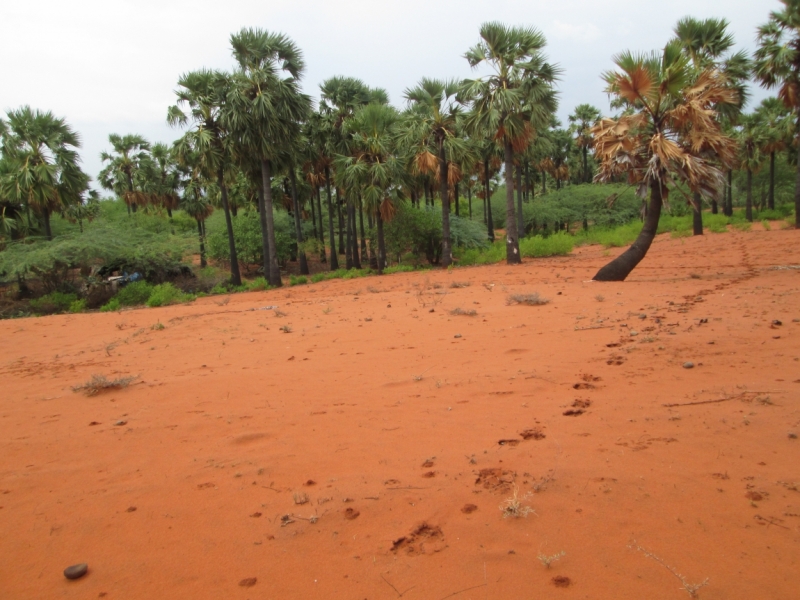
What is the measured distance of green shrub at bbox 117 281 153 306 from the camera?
840 inches

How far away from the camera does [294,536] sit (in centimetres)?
309

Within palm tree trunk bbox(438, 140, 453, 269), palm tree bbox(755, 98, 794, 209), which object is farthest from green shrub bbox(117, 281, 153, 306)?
palm tree bbox(755, 98, 794, 209)

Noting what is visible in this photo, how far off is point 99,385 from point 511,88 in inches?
773

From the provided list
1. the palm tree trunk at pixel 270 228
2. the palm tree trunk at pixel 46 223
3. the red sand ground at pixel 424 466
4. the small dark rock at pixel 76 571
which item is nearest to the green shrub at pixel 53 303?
the palm tree trunk at pixel 46 223

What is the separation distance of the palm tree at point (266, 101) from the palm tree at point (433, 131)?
5183mm

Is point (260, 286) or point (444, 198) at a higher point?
point (444, 198)

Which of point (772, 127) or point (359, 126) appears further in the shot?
point (772, 127)

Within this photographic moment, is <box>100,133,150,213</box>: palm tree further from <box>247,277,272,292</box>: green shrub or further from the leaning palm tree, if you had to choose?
the leaning palm tree

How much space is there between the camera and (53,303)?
21969 mm

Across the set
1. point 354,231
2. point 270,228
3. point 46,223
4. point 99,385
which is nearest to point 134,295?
point 270,228

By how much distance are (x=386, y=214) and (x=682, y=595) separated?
75.8ft

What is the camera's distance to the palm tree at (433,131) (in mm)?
23703

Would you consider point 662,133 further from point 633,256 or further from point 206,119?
point 206,119

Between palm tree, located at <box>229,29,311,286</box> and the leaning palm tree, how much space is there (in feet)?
50.8
